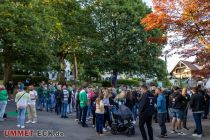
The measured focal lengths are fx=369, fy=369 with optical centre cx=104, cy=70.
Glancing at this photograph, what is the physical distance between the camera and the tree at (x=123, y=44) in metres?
40.8

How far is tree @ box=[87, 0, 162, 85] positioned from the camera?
4084cm

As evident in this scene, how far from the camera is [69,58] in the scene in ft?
172

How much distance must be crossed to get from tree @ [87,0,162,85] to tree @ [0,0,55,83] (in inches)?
386

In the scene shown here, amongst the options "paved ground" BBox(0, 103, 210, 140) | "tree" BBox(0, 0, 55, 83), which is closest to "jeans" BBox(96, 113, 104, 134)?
"paved ground" BBox(0, 103, 210, 140)

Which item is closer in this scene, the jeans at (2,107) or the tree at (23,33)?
the jeans at (2,107)

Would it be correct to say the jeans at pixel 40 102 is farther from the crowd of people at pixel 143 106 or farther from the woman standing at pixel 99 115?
the woman standing at pixel 99 115

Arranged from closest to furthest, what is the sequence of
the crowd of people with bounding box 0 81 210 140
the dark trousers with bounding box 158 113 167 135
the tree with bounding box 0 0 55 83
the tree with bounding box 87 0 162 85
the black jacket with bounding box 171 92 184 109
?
the crowd of people with bounding box 0 81 210 140, the dark trousers with bounding box 158 113 167 135, the black jacket with bounding box 171 92 184 109, the tree with bounding box 0 0 55 83, the tree with bounding box 87 0 162 85

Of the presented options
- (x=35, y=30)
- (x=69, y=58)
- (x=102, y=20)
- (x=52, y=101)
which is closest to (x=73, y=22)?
(x=102, y=20)

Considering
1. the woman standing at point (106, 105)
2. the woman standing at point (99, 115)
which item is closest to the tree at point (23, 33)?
the woman standing at point (106, 105)

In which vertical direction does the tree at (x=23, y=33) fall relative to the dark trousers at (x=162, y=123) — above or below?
above

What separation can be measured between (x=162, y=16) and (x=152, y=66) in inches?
991

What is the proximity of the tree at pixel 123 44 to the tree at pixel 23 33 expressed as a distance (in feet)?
32.2

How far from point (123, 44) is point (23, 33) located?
13777mm

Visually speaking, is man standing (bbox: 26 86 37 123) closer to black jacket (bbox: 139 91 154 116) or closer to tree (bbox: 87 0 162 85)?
black jacket (bbox: 139 91 154 116)
